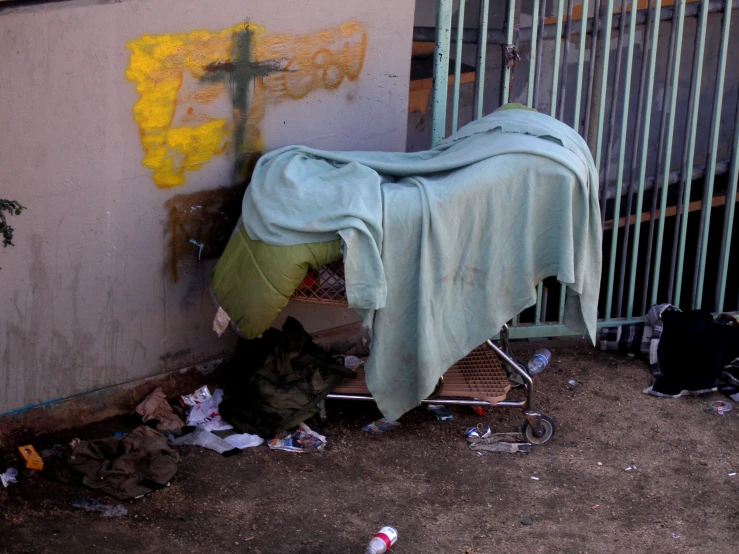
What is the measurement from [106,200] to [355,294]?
123cm

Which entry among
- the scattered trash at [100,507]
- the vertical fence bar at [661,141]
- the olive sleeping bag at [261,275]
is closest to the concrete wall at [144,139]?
the olive sleeping bag at [261,275]

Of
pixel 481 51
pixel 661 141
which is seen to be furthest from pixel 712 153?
pixel 481 51

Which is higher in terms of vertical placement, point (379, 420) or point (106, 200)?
point (106, 200)

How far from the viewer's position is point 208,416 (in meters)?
4.71

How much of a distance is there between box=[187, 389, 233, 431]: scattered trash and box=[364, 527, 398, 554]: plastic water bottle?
1.16 m

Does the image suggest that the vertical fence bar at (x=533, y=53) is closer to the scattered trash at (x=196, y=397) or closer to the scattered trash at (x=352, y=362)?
the scattered trash at (x=352, y=362)

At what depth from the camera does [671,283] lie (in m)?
5.78

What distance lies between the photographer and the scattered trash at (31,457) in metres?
4.14

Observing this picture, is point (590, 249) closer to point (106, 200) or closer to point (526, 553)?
point (526, 553)

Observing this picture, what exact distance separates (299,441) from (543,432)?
1.20m

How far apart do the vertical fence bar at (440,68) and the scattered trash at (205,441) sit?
6.33 feet

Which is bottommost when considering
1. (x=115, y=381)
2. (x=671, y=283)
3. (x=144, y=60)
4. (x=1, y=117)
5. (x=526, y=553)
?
(x=526, y=553)

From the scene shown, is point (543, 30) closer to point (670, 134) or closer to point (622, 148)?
point (622, 148)

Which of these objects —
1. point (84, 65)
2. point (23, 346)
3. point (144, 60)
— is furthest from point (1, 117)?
point (23, 346)
